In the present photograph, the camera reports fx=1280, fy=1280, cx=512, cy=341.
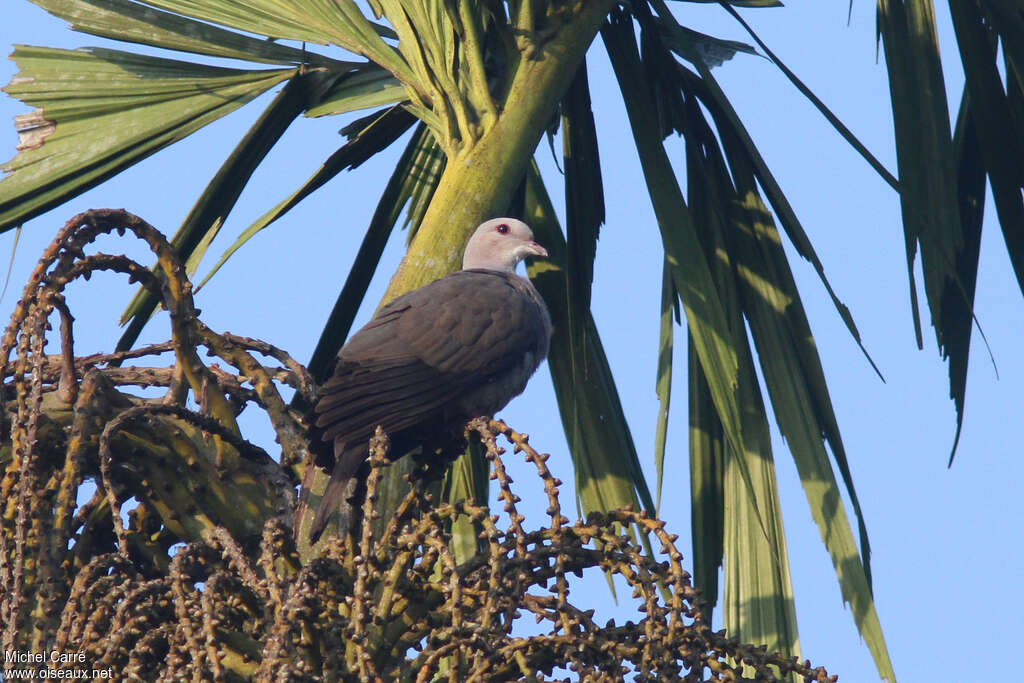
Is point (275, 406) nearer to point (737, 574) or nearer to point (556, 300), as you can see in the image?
point (737, 574)

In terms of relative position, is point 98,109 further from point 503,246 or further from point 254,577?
point 254,577

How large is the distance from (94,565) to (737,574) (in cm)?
203

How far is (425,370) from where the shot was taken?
428 cm

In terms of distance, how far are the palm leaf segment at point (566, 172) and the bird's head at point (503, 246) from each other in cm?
19

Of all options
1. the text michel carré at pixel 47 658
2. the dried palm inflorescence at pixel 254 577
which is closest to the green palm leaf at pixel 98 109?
the dried palm inflorescence at pixel 254 577

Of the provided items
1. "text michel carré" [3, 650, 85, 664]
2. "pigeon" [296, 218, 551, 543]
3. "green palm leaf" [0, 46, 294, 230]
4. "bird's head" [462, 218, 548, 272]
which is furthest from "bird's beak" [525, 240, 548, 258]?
"text michel carré" [3, 650, 85, 664]

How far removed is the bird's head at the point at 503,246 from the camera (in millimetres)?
5027

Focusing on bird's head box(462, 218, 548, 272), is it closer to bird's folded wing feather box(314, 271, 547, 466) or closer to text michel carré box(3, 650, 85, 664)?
bird's folded wing feather box(314, 271, 547, 466)

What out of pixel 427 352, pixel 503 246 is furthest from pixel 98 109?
pixel 503 246

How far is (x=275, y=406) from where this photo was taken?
3.71 meters

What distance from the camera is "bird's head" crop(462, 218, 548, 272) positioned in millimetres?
5027

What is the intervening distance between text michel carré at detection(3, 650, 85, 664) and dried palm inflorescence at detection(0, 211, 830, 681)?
23 mm

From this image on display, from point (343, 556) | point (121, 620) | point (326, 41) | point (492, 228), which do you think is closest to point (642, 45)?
point (492, 228)

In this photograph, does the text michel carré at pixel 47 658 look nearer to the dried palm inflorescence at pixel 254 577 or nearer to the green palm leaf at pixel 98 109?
Answer: the dried palm inflorescence at pixel 254 577
